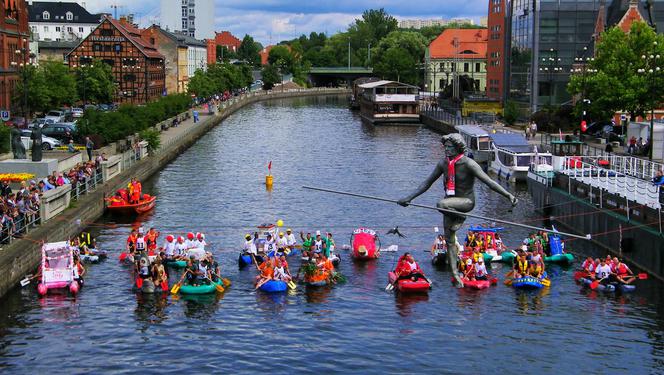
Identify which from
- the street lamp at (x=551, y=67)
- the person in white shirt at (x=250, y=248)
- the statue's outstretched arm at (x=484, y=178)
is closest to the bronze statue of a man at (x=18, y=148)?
the person in white shirt at (x=250, y=248)

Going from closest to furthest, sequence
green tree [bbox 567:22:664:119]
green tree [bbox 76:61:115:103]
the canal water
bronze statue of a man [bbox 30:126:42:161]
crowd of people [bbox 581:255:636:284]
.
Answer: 1. the canal water
2. crowd of people [bbox 581:255:636:284]
3. bronze statue of a man [bbox 30:126:42:161]
4. green tree [bbox 567:22:664:119]
5. green tree [bbox 76:61:115:103]

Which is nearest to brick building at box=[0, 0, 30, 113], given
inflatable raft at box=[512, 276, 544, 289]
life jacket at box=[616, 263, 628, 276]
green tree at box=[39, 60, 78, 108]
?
green tree at box=[39, 60, 78, 108]

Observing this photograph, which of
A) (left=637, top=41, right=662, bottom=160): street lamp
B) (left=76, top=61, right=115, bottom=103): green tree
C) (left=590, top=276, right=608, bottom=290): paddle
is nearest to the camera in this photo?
(left=590, top=276, right=608, bottom=290): paddle

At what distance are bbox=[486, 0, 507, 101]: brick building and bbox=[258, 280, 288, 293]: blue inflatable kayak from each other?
9672 cm

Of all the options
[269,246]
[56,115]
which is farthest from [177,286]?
[56,115]

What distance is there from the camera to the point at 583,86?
81.9 meters

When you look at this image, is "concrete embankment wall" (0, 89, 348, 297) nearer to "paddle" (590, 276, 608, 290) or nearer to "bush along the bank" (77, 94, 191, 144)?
"bush along the bank" (77, 94, 191, 144)

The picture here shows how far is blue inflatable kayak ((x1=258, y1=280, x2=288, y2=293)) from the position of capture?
1502 inches

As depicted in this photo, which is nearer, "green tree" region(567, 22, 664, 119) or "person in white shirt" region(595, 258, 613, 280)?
"person in white shirt" region(595, 258, 613, 280)

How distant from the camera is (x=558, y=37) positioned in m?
109

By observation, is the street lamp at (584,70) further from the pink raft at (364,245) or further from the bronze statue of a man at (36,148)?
the bronze statue of a man at (36,148)

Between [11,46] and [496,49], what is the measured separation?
68.4m

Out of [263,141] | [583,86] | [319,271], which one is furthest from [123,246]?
[263,141]

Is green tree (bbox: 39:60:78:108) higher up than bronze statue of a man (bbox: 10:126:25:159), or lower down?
higher up
